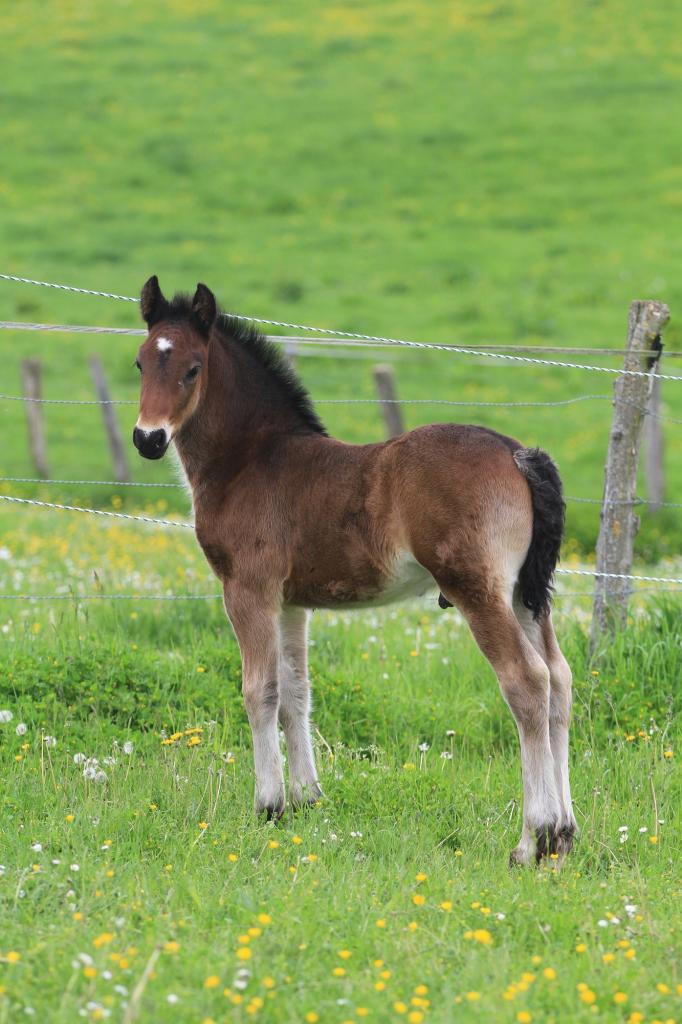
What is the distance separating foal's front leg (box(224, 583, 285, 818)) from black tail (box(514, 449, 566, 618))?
1.19 metres

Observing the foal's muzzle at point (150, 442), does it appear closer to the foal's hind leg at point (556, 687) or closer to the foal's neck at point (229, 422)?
the foal's neck at point (229, 422)

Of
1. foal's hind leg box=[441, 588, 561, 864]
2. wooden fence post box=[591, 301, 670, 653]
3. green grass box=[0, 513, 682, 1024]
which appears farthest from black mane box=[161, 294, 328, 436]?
wooden fence post box=[591, 301, 670, 653]

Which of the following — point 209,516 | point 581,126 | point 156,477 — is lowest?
point 156,477

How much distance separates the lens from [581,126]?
1152 inches

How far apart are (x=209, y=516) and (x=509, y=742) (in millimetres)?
2134

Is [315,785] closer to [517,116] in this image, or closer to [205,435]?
[205,435]

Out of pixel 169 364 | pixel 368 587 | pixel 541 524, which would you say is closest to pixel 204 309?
pixel 169 364

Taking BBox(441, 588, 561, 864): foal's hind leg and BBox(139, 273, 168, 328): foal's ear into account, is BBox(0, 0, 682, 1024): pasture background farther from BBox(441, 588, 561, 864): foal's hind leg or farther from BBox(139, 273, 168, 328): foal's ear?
BBox(139, 273, 168, 328): foal's ear

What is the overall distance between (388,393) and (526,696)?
35.4 feet

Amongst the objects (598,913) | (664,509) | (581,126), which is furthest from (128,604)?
(581,126)

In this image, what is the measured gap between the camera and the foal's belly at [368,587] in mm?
5527

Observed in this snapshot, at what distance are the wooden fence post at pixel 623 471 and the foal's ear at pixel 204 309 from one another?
251cm

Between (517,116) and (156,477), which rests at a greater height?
(517,116)

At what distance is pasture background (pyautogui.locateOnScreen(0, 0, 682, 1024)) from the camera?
4.32 meters
